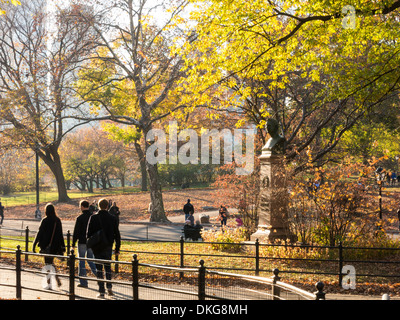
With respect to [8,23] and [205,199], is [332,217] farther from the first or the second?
[8,23]

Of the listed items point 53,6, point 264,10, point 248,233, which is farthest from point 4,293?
point 53,6

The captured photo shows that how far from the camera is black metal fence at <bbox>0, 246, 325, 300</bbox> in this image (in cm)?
600

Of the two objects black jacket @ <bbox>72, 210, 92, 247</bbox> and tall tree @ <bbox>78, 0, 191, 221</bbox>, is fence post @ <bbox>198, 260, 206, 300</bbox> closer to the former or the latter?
black jacket @ <bbox>72, 210, 92, 247</bbox>

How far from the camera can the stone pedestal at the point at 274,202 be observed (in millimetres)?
14641

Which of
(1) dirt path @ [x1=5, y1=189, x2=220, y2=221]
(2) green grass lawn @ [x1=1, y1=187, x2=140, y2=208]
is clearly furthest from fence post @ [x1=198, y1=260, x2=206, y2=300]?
(2) green grass lawn @ [x1=1, y1=187, x2=140, y2=208]

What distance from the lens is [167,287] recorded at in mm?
9625

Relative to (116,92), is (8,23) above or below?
above

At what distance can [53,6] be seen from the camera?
108 feet

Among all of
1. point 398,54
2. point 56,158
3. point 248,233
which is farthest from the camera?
point 56,158

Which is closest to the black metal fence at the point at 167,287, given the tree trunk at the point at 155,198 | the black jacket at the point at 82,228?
the black jacket at the point at 82,228

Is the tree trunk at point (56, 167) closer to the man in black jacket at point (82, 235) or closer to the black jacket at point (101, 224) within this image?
the man in black jacket at point (82, 235)

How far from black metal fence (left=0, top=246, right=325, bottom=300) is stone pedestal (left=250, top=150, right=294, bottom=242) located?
11.5ft
